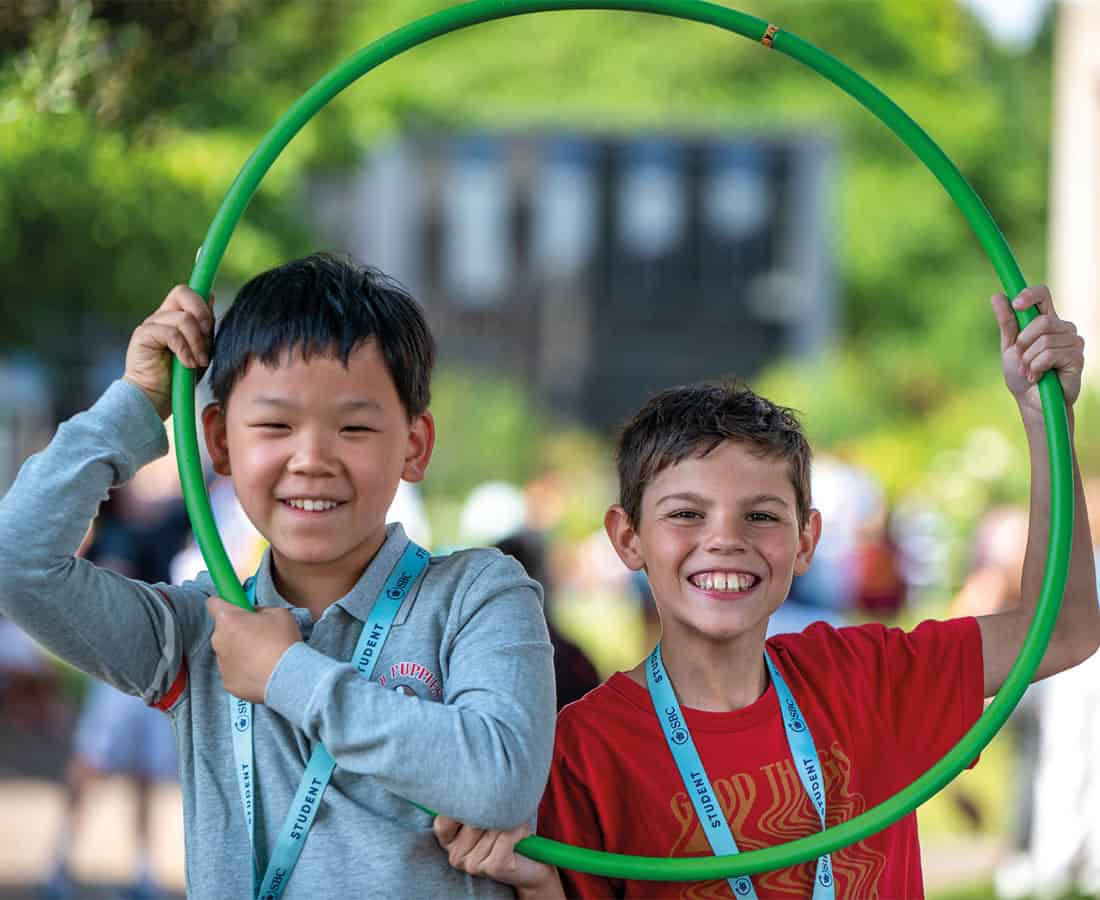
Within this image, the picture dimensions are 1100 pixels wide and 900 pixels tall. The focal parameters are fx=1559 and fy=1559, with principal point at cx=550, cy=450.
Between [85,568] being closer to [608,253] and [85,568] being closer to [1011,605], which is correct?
[1011,605]

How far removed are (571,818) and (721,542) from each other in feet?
1.88

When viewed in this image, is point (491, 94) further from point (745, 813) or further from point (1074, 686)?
point (745, 813)

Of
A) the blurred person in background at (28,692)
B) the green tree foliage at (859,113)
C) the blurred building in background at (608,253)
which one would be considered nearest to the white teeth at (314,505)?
the green tree foliage at (859,113)

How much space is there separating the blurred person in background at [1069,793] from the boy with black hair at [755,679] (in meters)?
4.81

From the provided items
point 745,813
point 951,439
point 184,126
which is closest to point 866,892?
point 745,813

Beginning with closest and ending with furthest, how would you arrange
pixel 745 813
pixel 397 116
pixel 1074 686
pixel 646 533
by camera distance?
1. pixel 745 813
2. pixel 646 533
3. pixel 1074 686
4. pixel 397 116

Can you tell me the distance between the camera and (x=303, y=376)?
2641 mm

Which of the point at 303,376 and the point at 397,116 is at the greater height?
the point at 397,116

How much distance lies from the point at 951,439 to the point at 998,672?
756 inches

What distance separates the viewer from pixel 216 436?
2842 mm

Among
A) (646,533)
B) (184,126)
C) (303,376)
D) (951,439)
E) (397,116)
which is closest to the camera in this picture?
(303,376)

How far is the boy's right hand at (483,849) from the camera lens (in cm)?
255

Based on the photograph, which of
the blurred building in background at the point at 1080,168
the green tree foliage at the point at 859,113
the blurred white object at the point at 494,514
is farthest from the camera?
the green tree foliage at the point at 859,113

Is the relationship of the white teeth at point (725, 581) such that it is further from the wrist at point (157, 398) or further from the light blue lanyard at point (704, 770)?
the wrist at point (157, 398)
